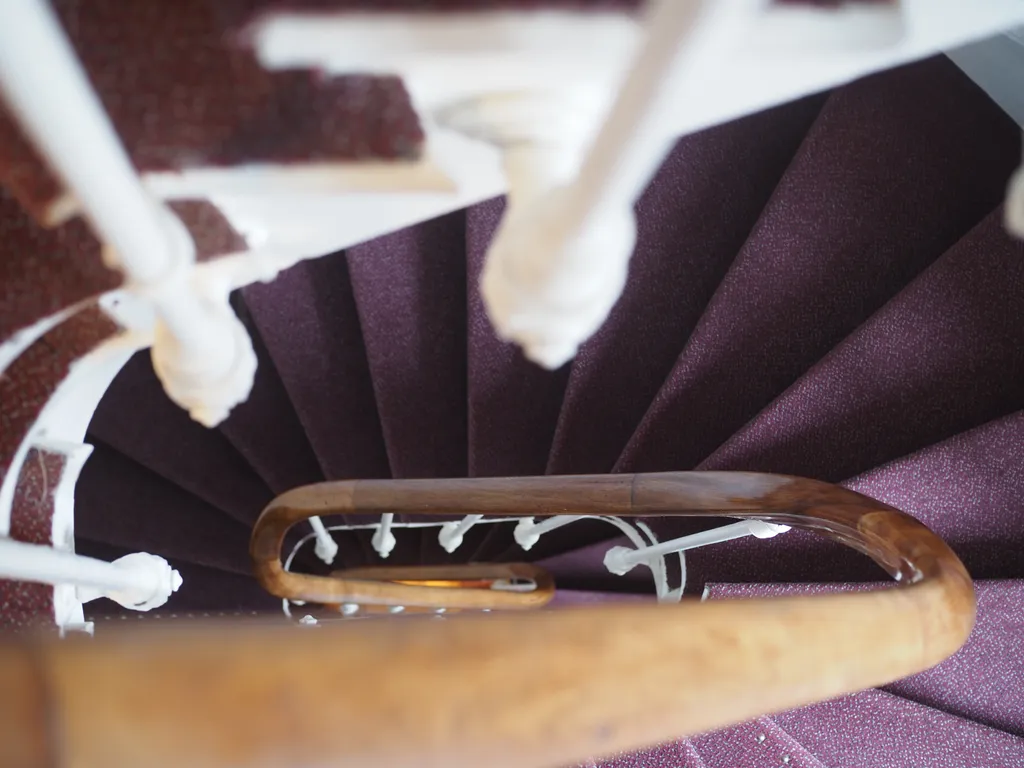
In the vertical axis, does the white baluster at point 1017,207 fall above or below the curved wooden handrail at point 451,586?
below

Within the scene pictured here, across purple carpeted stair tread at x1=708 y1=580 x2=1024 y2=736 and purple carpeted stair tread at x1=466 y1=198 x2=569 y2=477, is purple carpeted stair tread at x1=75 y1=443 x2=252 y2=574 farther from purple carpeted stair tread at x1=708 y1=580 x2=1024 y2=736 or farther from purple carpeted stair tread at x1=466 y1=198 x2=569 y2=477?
purple carpeted stair tread at x1=708 y1=580 x2=1024 y2=736

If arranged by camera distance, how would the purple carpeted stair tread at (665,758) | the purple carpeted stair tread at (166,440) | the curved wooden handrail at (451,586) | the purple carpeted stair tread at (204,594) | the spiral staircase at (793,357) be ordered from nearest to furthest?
the spiral staircase at (793,357), the purple carpeted stair tread at (665,758), the curved wooden handrail at (451,586), the purple carpeted stair tread at (166,440), the purple carpeted stair tread at (204,594)

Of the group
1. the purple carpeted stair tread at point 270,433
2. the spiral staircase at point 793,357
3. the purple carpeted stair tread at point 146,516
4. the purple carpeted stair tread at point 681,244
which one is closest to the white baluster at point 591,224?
the spiral staircase at point 793,357

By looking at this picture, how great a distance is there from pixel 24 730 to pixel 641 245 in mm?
1707

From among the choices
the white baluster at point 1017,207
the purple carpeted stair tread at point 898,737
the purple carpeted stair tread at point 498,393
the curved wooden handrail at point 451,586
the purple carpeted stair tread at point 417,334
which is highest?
the purple carpeted stair tread at point 417,334

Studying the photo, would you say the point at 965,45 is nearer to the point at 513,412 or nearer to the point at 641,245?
the point at 641,245

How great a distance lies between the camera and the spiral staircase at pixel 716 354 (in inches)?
39.0

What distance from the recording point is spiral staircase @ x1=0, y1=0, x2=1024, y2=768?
99cm

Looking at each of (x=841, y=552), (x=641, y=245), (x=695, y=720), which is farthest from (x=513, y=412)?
(x=695, y=720)

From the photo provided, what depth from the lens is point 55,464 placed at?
4.26 ft

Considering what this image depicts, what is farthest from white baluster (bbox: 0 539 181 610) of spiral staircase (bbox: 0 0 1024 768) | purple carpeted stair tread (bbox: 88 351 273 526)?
purple carpeted stair tread (bbox: 88 351 273 526)

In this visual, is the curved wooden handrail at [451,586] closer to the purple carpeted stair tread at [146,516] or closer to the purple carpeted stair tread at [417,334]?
the purple carpeted stair tread at [417,334]

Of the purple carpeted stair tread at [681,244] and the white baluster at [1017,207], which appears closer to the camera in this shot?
the white baluster at [1017,207]

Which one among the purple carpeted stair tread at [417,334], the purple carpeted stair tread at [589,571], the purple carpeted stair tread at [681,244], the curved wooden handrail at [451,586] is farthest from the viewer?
the purple carpeted stair tread at [589,571]
